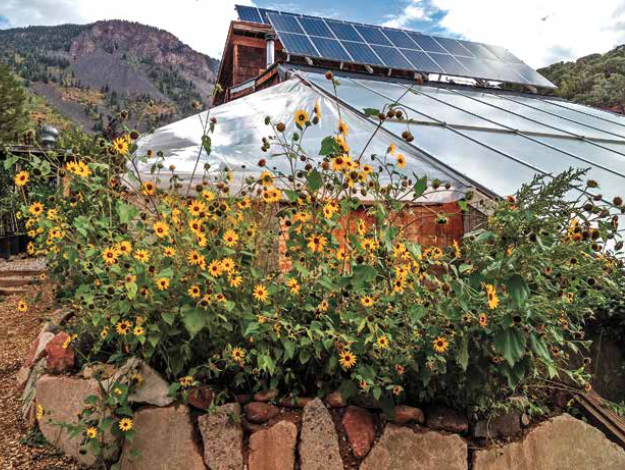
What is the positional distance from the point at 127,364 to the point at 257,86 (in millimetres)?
7905

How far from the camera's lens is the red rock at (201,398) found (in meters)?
2.00

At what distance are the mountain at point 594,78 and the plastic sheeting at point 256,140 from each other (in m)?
13.8

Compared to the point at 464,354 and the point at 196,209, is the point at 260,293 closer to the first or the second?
the point at 196,209

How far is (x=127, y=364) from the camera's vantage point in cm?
209

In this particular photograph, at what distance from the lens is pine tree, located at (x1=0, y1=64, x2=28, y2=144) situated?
1877 centimetres

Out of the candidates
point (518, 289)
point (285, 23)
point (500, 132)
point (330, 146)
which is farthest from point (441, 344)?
point (285, 23)

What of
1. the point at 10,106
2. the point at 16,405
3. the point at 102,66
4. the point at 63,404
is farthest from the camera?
the point at 102,66

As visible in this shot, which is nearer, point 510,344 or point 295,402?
point 510,344

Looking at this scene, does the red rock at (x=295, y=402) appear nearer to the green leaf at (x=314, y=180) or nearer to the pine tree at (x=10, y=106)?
the green leaf at (x=314, y=180)

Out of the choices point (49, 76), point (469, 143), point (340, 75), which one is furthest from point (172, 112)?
point (469, 143)

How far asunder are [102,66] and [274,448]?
80974 mm

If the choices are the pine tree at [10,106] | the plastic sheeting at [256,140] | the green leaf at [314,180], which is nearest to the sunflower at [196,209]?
the green leaf at [314,180]

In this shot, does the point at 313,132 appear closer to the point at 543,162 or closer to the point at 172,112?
the point at 543,162

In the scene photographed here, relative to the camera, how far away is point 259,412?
199 centimetres
